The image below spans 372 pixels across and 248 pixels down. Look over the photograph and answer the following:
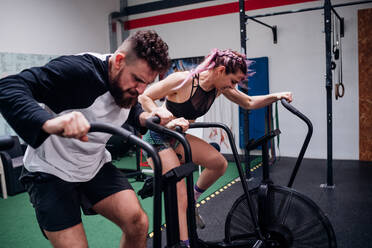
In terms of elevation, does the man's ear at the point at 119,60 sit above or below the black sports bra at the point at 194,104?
above

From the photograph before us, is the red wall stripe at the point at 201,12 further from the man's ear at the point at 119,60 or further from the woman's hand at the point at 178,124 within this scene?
the man's ear at the point at 119,60

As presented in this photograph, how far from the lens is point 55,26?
6.38 meters

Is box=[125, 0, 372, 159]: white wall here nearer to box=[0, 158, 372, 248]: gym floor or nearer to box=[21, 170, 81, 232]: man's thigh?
box=[0, 158, 372, 248]: gym floor

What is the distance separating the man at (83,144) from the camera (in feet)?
4.57

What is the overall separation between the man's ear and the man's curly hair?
3cm

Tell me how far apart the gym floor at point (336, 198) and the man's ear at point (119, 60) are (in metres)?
1.95

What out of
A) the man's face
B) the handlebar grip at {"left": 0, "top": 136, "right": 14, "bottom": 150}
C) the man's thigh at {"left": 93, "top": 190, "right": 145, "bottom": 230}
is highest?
the man's face

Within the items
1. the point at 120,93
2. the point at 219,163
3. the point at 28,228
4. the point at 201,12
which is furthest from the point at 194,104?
the point at 201,12

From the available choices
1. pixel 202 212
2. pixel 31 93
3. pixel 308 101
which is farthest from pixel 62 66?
pixel 308 101

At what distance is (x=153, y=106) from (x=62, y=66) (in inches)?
36.5

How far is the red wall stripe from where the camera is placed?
6117 millimetres

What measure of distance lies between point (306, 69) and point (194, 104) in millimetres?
4149

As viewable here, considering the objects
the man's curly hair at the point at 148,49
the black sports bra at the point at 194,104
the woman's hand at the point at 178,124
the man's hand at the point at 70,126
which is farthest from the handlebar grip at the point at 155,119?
the black sports bra at the point at 194,104

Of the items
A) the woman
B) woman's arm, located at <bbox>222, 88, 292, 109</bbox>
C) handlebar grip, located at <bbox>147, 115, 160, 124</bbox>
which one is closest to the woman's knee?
the woman
